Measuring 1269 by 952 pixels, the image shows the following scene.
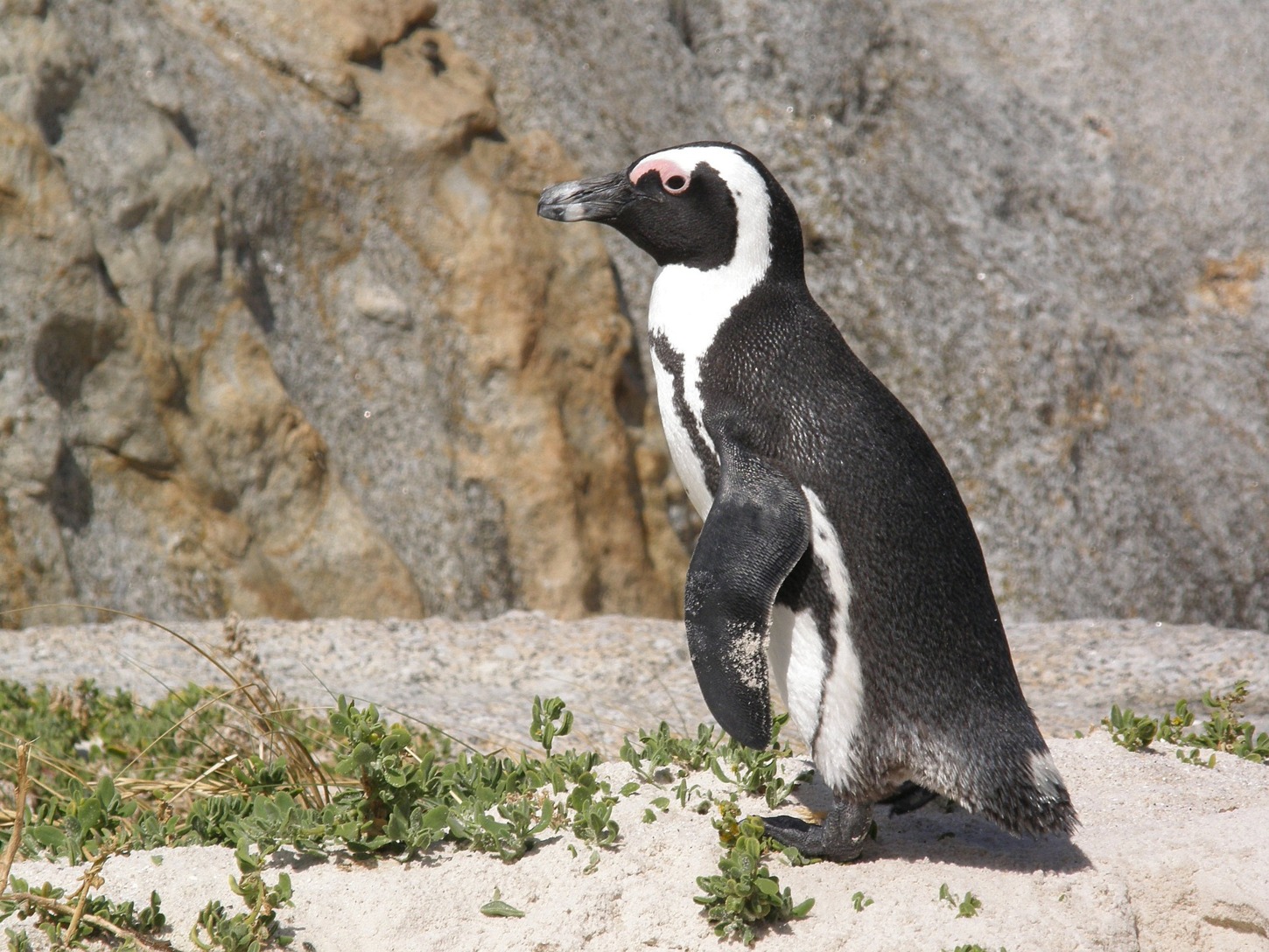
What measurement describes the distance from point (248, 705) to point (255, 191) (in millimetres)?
3184

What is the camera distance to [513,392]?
254 inches

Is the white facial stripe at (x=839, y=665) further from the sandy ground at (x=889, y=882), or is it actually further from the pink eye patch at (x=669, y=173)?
the pink eye patch at (x=669, y=173)

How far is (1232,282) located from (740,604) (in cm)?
682

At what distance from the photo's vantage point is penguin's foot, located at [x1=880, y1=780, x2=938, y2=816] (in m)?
3.00

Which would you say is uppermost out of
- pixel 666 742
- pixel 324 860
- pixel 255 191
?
pixel 255 191

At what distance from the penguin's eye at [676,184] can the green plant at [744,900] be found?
4.84ft

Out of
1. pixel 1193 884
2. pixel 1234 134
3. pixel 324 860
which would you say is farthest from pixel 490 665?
pixel 1234 134

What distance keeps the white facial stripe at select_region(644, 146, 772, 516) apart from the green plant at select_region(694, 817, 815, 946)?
0.82 meters

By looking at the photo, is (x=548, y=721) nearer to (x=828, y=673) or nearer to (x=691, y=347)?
(x=828, y=673)

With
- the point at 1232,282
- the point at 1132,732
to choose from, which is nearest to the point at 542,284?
the point at 1132,732

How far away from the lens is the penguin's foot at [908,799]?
2997 millimetres

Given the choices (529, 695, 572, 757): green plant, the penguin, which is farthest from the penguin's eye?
(529, 695, 572, 757): green plant

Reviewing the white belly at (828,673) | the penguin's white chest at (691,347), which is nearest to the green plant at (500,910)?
the white belly at (828,673)

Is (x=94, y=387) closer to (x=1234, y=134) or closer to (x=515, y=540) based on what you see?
(x=515, y=540)
